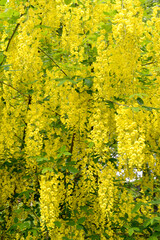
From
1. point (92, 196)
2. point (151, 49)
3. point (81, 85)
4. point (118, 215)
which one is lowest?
point (118, 215)

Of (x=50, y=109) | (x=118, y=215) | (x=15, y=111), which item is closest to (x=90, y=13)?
(x=50, y=109)

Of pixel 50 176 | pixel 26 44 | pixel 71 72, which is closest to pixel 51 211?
pixel 50 176

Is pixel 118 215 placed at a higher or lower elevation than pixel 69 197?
lower

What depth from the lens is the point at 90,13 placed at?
11.2 ft

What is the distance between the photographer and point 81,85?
2.98 meters

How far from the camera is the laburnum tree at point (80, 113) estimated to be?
273 centimetres

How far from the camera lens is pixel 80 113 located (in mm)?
2994

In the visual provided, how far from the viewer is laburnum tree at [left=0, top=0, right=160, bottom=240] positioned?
2727 mm

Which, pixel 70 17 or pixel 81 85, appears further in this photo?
pixel 70 17

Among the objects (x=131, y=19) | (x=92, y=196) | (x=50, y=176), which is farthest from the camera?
(x=92, y=196)

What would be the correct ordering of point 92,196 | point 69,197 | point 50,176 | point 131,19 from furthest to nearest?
point 92,196 < point 69,197 < point 50,176 < point 131,19

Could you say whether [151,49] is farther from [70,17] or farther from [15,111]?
[15,111]

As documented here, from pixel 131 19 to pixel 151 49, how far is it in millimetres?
866

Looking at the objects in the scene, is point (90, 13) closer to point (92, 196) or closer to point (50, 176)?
point (50, 176)
